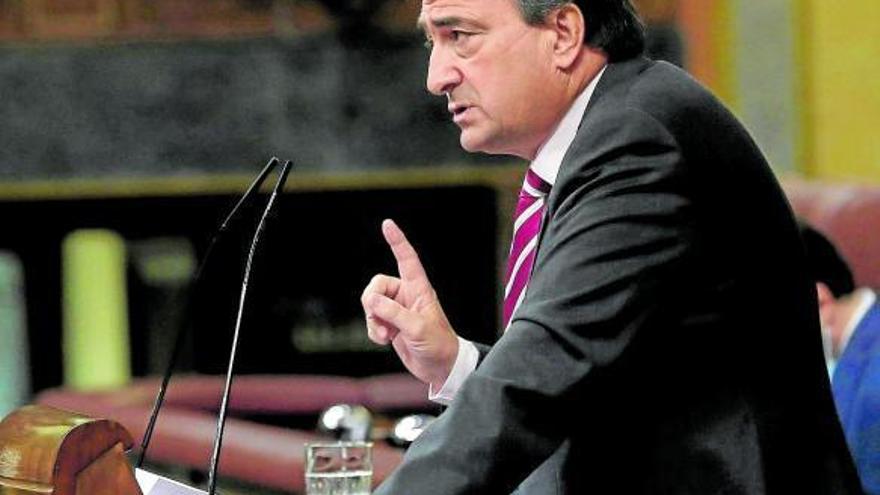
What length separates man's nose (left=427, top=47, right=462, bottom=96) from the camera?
6.30ft

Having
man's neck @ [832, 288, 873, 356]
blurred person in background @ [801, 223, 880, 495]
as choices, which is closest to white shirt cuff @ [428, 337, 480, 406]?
blurred person in background @ [801, 223, 880, 495]

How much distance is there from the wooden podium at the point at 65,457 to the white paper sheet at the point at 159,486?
0.15 feet

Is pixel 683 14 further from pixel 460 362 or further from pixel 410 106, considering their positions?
pixel 460 362

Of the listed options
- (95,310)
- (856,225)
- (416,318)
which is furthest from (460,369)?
(95,310)

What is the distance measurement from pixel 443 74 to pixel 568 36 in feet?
0.41

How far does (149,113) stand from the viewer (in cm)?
823

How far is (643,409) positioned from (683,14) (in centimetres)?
645

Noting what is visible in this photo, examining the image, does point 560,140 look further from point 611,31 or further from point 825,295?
point 825,295

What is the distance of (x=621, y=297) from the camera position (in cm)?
172

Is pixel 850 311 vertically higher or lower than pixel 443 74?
lower

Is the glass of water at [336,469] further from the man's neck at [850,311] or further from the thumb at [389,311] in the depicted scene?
the man's neck at [850,311]

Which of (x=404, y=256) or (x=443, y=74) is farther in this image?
(x=404, y=256)

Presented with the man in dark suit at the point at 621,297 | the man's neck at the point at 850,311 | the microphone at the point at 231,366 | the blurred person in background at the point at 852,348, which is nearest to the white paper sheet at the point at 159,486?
the microphone at the point at 231,366

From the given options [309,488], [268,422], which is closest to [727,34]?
[268,422]
